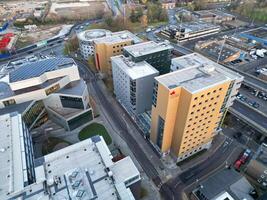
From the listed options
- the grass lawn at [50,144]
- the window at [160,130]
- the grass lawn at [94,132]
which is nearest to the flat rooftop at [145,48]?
the window at [160,130]

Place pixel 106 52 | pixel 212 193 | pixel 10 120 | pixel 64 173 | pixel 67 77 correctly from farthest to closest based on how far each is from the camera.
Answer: pixel 106 52 → pixel 67 77 → pixel 10 120 → pixel 212 193 → pixel 64 173

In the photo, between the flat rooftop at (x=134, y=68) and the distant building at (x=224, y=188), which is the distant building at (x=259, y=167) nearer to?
the distant building at (x=224, y=188)

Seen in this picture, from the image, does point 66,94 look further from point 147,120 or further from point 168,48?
point 168,48

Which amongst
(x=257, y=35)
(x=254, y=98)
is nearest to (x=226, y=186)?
(x=254, y=98)

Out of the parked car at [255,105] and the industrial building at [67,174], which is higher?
the industrial building at [67,174]

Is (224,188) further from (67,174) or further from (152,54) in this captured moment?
(152,54)

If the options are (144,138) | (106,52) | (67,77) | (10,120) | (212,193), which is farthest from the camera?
(106,52)

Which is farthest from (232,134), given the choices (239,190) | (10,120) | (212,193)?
(10,120)
